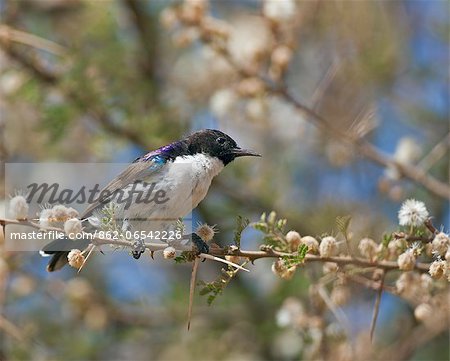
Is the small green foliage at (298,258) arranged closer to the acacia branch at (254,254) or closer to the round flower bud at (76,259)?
the acacia branch at (254,254)

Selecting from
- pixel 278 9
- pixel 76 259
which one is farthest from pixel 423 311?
pixel 278 9

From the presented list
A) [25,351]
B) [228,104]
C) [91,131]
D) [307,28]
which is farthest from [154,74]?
[25,351]

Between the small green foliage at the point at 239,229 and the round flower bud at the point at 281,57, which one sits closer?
the small green foliage at the point at 239,229

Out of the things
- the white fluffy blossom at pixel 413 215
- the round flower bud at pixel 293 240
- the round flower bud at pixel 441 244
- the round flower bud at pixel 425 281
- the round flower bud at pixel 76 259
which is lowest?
the round flower bud at pixel 76 259

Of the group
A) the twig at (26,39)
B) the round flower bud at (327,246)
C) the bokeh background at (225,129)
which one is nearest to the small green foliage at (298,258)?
the round flower bud at (327,246)

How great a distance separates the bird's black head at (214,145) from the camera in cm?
377

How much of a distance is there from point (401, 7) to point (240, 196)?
6.21 feet

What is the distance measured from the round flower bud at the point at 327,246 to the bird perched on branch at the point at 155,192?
2.51ft

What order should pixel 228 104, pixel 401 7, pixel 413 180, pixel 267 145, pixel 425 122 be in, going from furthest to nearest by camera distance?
pixel 267 145 < pixel 401 7 < pixel 425 122 < pixel 228 104 < pixel 413 180

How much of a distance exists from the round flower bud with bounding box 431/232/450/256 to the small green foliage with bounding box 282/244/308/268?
1.28 ft

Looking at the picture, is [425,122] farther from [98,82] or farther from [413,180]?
[98,82]

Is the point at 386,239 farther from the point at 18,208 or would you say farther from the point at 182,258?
the point at 18,208

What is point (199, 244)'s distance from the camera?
2.75 meters

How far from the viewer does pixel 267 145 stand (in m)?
6.27
